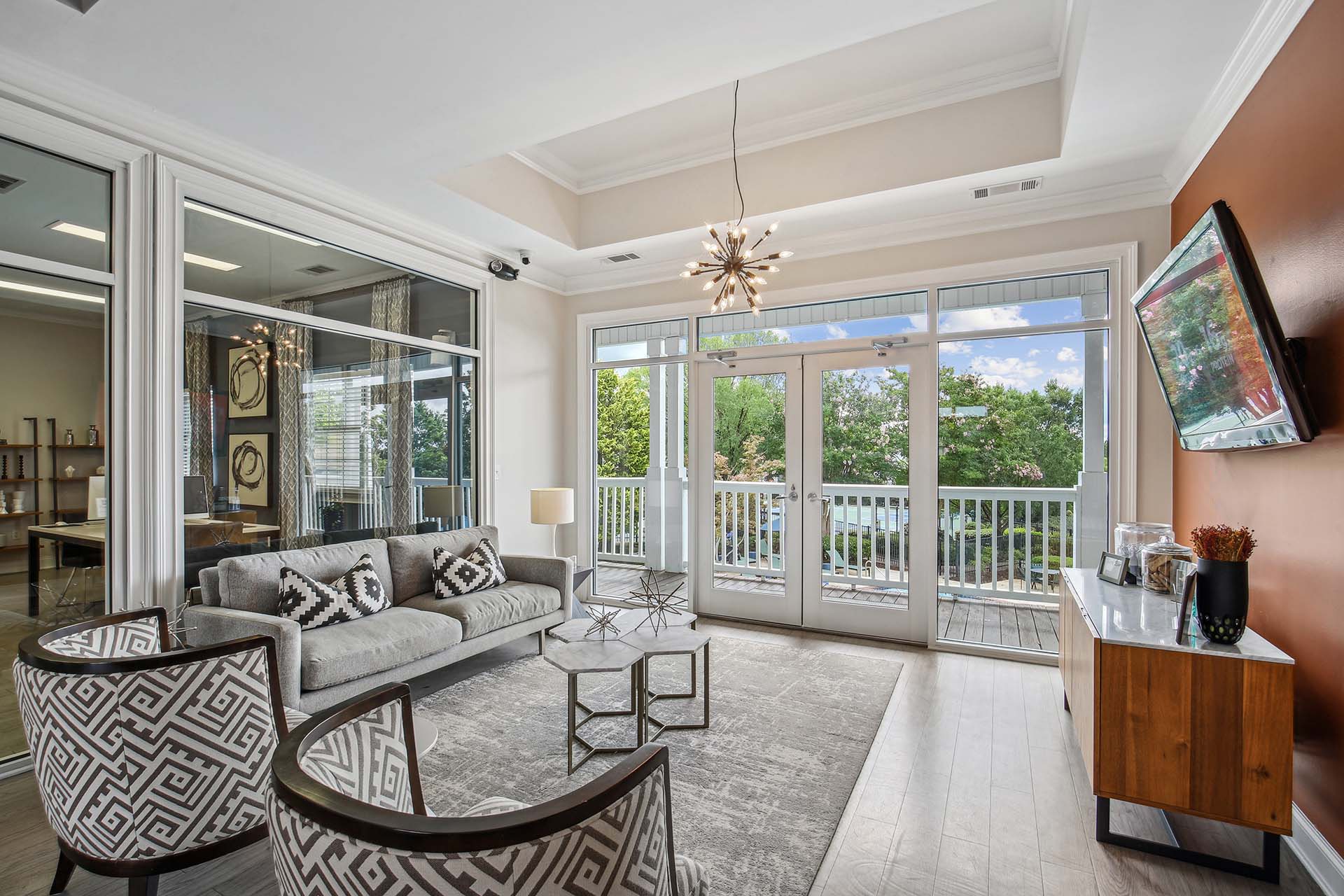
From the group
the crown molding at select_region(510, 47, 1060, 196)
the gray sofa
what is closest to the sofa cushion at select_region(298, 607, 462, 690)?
the gray sofa

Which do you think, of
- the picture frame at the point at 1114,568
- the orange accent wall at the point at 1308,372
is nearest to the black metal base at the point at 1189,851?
the orange accent wall at the point at 1308,372

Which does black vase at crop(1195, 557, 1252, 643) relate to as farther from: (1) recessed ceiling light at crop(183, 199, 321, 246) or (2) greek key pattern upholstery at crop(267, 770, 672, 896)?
(1) recessed ceiling light at crop(183, 199, 321, 246)

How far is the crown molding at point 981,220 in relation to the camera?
12.2 ft

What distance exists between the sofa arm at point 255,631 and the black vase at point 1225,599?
3412 millimetres

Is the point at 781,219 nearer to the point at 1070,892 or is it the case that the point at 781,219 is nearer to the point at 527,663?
the point at 527,663

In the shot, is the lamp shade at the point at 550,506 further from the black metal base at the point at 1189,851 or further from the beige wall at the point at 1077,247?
the black metal base at the point at 1189,851

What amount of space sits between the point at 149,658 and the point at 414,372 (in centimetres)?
301

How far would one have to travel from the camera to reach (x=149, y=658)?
1699mm

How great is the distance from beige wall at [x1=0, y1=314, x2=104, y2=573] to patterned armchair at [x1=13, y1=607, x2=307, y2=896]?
1.31 metres

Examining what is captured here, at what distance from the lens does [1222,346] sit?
7.54 feet

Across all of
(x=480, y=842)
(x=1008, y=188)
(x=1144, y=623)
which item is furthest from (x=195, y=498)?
(x=1008, y=188)

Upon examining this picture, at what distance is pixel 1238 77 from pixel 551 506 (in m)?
4.22

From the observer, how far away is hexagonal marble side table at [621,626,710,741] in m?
2.88

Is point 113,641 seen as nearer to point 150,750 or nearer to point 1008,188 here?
point 150,750
